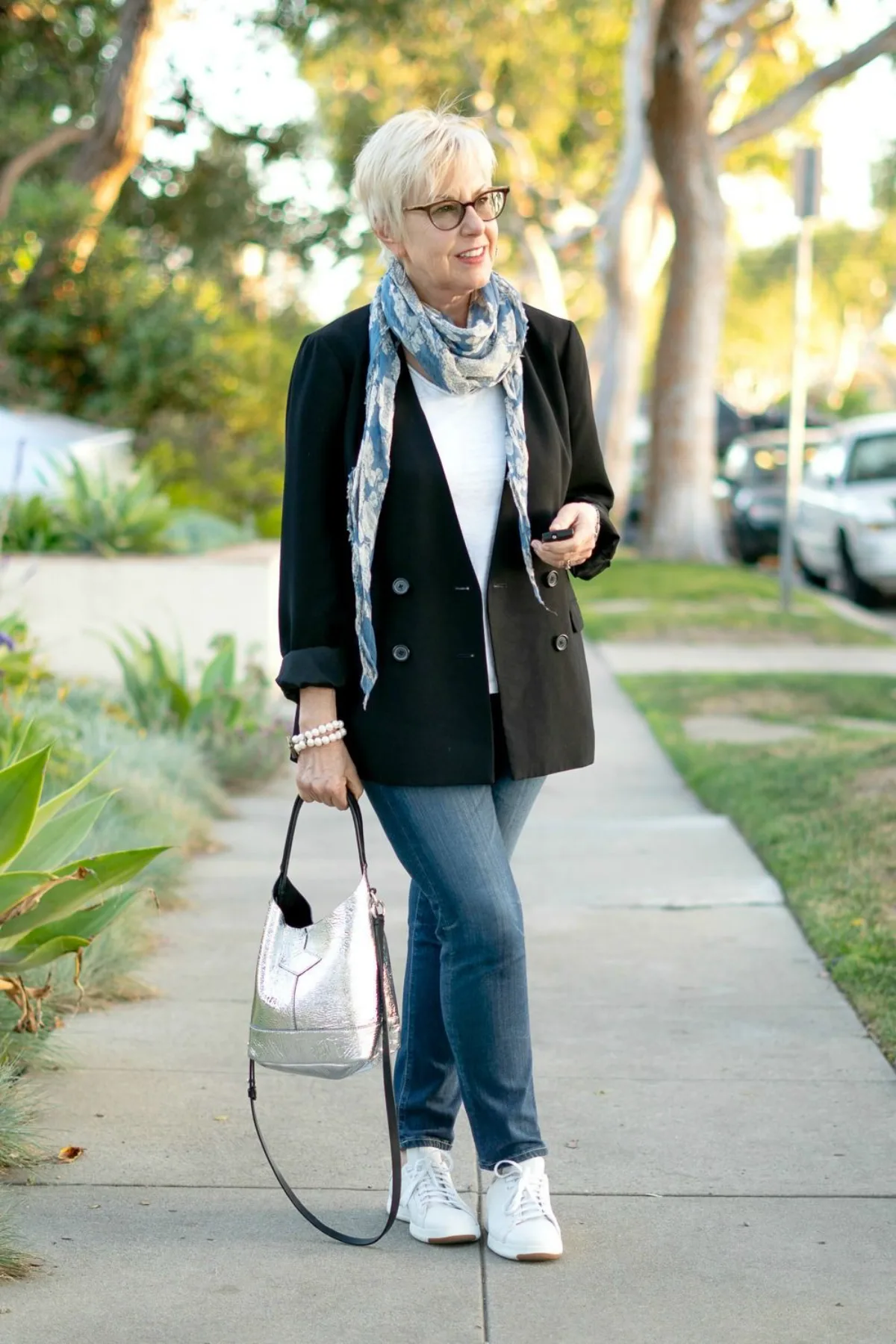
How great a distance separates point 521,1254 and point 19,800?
135cm

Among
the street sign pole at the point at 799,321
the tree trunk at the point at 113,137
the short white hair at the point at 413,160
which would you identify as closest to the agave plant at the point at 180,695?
the short white hair at the point at 413,160

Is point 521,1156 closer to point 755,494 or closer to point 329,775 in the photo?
point 329,775

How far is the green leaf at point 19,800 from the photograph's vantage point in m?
3.59

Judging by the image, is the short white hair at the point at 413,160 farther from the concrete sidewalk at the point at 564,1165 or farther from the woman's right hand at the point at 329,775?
the concrete sidewalk at the point at 564,1165

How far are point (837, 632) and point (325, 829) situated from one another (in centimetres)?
705

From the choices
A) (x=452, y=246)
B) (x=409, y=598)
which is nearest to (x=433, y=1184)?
(x=409, y=598)

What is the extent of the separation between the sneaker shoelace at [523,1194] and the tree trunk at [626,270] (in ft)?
68.9

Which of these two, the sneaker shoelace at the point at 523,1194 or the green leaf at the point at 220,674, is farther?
the green leaf at the point at 220,674

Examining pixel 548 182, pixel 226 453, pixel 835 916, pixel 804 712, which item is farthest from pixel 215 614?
pixel 548 182

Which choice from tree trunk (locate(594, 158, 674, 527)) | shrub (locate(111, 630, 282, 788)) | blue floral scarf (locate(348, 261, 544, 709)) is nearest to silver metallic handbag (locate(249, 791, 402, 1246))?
blue floral scarf (locate(348, 261, 544, 709))

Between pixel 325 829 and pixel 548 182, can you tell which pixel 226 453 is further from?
pixel 548 182

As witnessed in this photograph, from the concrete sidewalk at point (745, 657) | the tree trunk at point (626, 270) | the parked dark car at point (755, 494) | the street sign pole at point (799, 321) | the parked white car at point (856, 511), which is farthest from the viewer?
the tree trunk at point (626, 270)

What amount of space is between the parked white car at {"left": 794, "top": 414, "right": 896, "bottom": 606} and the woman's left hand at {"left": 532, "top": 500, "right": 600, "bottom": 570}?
45.0 ft

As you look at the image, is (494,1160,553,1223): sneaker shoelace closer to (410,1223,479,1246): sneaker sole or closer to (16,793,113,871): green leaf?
(410,1223,479,1246): sneaker sole
